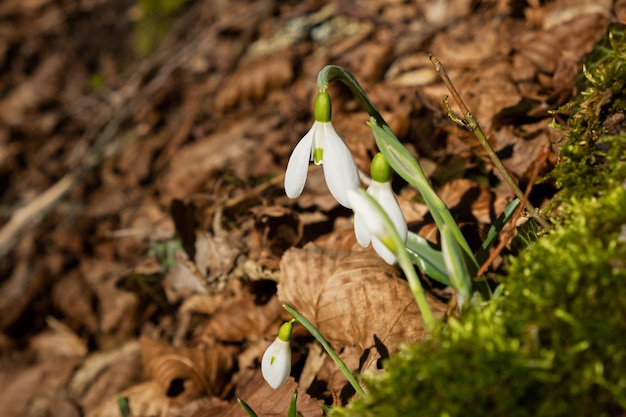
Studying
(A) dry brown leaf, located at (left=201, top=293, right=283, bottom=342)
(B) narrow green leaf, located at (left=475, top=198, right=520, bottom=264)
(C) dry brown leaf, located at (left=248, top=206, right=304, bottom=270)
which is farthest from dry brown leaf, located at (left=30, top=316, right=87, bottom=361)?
(B) narrow green leaf, located at (left=475, top=198, right=520, bottom=264)

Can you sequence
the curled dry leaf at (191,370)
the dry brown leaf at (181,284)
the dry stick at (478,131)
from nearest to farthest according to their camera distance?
the dry stick at (478,131) → the curled dry leaf at (191,370) → the dry brown leaf at (181,284)

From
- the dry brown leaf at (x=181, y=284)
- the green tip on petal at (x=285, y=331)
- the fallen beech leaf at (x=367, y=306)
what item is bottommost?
the dry brown leaf at (x=181, y=284)

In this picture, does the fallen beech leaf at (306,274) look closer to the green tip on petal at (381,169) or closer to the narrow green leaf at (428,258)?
the narrow green leaf at (428,258)

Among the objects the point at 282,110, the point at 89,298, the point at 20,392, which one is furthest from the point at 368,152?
the point at 20,392

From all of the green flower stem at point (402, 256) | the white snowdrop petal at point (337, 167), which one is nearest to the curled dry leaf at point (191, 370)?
the white snowdrop petal at point (337, 167)

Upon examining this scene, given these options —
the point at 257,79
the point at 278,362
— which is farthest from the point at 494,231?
the point at 257,79

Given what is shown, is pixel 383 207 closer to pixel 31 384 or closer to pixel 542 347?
pixel 542 347

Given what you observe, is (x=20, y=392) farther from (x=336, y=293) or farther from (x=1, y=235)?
(x=336, y=293)
